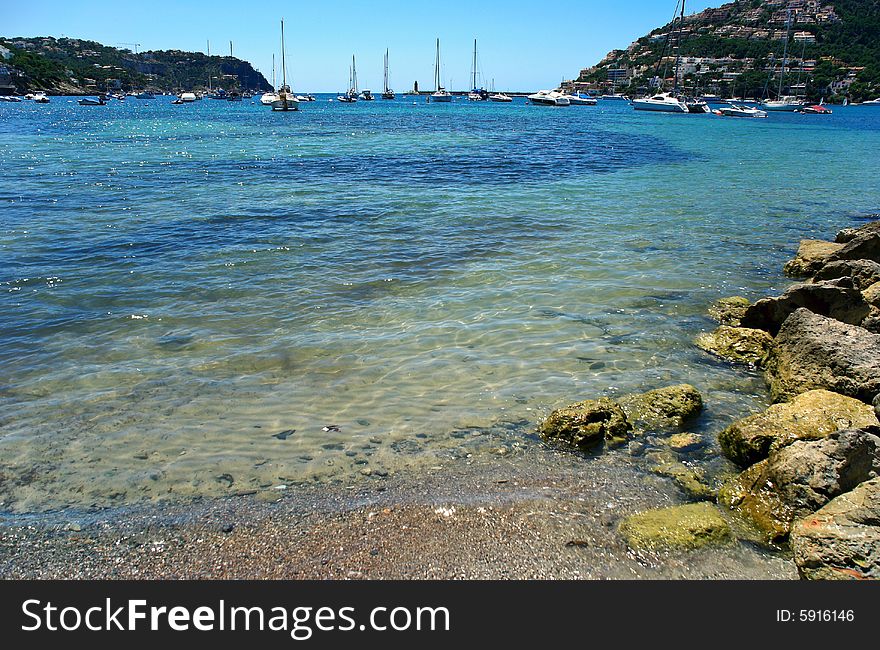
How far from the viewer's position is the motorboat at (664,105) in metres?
94.5

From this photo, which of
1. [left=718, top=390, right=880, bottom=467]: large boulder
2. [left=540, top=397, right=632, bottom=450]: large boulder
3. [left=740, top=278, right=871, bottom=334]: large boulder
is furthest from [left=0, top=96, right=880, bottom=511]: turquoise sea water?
[left=740, top=278, right=871, bottom=334]: large boulder

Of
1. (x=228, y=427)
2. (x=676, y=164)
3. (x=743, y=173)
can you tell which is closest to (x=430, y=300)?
(x=228, y=427)

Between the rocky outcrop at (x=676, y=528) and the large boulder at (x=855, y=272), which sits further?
the large boulder at (x=855, y=272)

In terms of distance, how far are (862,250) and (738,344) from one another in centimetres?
592

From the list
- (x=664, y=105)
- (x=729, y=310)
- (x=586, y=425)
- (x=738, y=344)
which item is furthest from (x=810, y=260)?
(x=664, y=105)

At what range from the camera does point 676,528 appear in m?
5.14

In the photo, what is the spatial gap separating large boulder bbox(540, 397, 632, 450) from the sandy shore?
0.51 m

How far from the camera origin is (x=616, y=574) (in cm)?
468

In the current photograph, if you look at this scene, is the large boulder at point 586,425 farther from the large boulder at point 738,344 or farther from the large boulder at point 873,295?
the large boulder at point 873,295

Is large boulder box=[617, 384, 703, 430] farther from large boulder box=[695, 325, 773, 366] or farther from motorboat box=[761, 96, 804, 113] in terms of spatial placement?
motorboat box=[761, 96, 804, 113]

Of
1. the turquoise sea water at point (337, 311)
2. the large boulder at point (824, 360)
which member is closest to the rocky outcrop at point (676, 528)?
the turquoise sea water at point (337, 311)

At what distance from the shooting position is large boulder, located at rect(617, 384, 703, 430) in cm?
707

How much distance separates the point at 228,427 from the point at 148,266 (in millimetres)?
7949

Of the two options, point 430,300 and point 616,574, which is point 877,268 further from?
point 616,574
